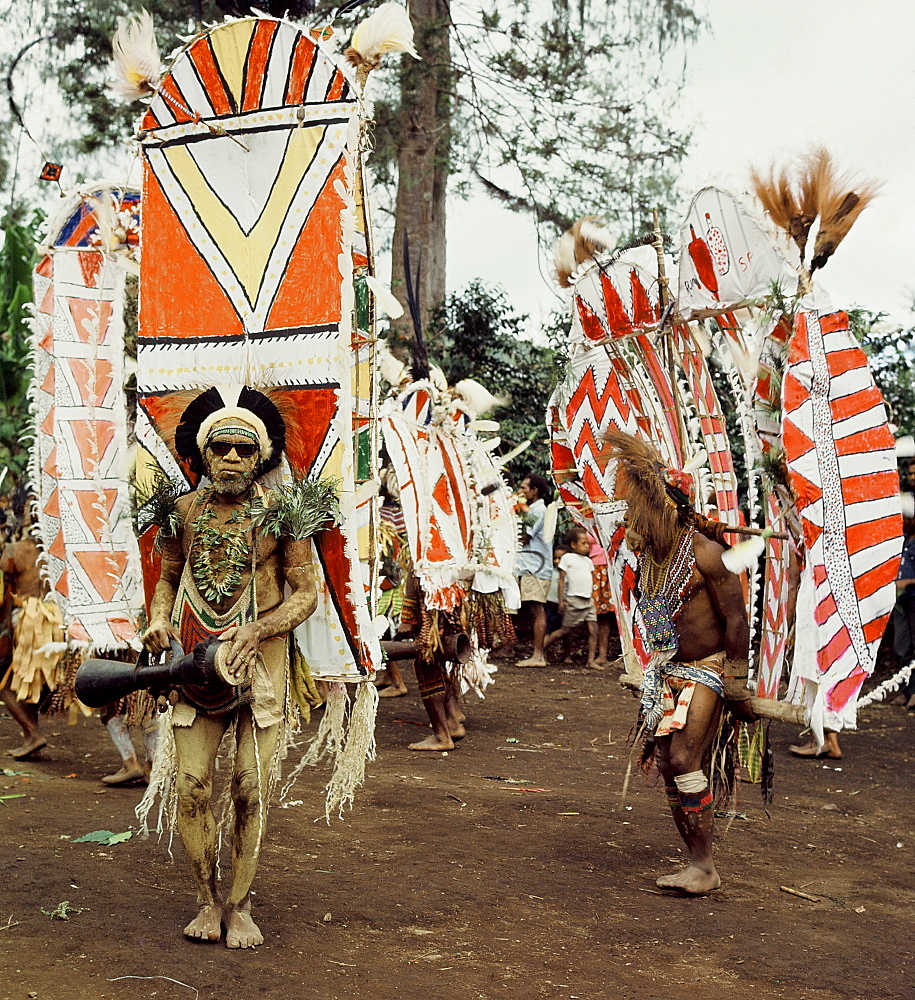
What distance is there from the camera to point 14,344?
11164mm

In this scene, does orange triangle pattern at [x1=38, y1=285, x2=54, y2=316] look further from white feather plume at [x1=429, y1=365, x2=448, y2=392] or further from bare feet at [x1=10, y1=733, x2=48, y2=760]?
white feather plume at [x1=429, y1=365, x2=448, y2=392]

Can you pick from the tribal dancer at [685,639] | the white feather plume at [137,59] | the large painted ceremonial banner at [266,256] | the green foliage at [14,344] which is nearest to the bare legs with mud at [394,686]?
the green foliage at [14,344]

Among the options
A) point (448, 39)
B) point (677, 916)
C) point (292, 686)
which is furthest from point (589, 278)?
point (448, 39)

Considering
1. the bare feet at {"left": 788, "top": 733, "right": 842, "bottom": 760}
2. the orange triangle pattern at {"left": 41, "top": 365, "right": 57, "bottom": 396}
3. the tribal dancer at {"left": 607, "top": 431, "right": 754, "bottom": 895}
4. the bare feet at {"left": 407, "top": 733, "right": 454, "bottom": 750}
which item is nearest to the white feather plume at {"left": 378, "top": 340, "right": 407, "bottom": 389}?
the bare feet at {"left": 407, "top": 733, "right": 454, "bottom": 750}

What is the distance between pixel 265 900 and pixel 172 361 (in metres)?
2.05

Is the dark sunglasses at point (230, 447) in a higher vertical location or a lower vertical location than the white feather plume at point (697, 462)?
lower

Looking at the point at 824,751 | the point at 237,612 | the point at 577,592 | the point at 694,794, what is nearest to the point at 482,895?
the point at 694,794

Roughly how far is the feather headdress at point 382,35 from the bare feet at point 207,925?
299 centimetres

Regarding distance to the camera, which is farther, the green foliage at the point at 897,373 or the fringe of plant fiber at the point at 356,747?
the green foliage at the point at 897,373

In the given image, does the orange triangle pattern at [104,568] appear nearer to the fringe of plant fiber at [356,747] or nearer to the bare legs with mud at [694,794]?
the fringe of plant fiber at [356,747]

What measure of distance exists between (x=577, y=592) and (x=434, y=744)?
13.8ft

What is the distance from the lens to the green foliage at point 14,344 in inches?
429

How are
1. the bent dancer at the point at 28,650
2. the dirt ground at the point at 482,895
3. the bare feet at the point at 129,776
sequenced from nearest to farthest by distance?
the dirt ground at the point at 482,895 < the bare feet at the point at 129,776 < the bent dancer at the point at 28,650

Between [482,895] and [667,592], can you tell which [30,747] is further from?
[667,592]
